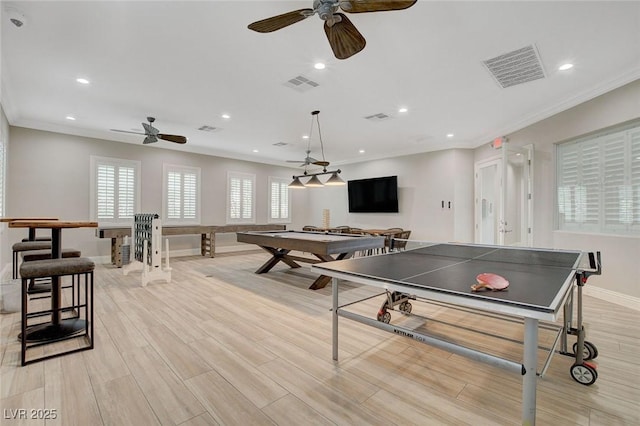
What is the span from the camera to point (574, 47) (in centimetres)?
294

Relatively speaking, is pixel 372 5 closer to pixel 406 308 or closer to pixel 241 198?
pixel 406 308

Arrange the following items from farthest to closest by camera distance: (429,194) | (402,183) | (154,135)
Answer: (402,183) < (429,194) < (154,135)

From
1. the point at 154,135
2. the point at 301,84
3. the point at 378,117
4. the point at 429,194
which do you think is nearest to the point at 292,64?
the point at 301,84

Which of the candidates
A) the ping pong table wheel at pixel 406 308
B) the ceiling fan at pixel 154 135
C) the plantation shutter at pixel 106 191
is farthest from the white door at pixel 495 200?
the plantation shutter at pixel 106 191

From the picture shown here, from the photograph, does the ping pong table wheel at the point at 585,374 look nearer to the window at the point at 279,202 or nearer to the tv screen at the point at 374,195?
the tv screen at the point at 374,195

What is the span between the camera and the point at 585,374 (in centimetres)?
189

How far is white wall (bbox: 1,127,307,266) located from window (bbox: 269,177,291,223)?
7.46 feet

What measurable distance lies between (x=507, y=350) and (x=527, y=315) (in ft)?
5.30

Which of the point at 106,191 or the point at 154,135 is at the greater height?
the point at 154,135

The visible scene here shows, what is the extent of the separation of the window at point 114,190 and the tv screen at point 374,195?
5.81m

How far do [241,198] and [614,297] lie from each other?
26.7 ft

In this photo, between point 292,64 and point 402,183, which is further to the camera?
point 402,183

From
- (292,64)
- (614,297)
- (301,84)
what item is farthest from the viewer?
(301,84)

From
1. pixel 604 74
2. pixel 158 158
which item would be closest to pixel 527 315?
pixel 604 74
